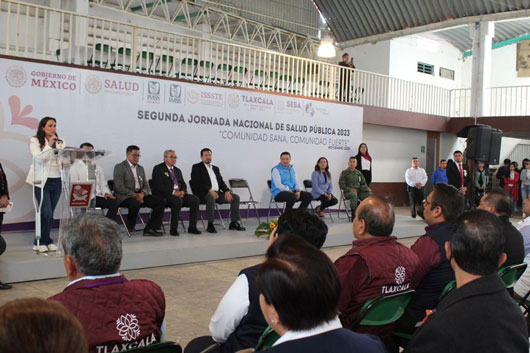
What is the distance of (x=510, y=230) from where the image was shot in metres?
3.17

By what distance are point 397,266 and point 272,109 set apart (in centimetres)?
769

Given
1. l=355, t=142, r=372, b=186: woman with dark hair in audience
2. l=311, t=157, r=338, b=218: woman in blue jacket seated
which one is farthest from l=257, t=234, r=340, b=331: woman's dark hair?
l=355, t=142, r=372, b=186: woman with dark hair in audience

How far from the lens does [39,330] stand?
2.74ft

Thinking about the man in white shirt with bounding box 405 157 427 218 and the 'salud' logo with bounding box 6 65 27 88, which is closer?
the 'salud' logo with bounding box 6 65 27 88

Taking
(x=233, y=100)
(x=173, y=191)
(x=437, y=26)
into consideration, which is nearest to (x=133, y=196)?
(x=173, y=191)

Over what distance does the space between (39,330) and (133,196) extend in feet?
21.2

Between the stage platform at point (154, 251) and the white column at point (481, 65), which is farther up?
the white column at point (481, 65)

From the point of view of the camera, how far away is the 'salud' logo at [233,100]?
935cm

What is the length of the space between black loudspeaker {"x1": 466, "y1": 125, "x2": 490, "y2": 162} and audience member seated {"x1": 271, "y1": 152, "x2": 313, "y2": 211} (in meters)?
2.64

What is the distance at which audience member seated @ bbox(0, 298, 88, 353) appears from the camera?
0.83 meters

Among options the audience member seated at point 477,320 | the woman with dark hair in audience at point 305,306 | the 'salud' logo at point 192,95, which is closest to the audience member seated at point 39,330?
the woman with dark hair in audience at point 305,306

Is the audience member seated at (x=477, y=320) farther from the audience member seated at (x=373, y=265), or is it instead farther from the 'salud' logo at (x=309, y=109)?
the 'salud' logo at (x=309, y=109)

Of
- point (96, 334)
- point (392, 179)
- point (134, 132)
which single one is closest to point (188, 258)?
point (134, 132)

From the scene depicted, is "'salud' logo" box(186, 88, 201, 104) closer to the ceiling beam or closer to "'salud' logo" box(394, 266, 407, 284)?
"'salud' logo" box(394, 266, 407, 284)
